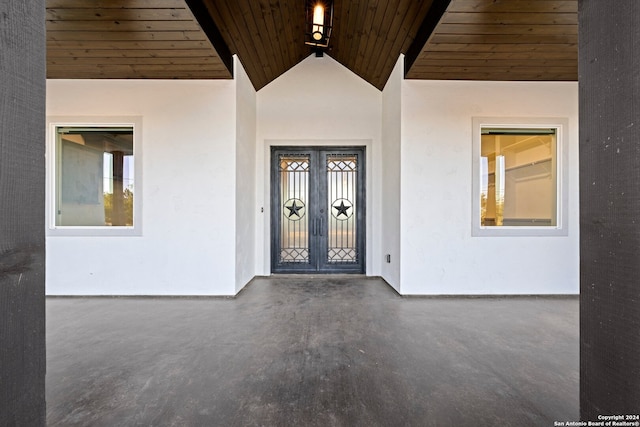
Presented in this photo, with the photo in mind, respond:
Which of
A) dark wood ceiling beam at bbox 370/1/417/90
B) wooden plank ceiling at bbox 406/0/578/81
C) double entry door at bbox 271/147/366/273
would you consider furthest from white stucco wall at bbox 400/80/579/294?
double entry door at bbox 271/147/366/273

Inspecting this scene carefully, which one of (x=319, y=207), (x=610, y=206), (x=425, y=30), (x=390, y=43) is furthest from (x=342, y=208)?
(x=610, y=206)

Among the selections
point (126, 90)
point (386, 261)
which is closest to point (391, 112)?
point (386, 261)

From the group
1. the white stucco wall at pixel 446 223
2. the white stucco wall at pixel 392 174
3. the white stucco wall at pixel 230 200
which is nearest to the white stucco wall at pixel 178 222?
the white stucco wall at pixel 230 200

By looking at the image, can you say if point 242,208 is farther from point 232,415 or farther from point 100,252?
point 232,415

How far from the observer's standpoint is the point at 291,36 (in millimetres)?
4316

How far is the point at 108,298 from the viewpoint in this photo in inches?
150

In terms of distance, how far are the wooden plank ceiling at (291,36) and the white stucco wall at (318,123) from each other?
0.66 meters

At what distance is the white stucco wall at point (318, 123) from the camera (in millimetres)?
5059

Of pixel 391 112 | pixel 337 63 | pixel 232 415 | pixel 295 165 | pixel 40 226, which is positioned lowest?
pixel 232 415

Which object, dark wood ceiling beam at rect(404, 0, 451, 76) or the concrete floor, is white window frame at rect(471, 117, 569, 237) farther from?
dark wood ceiling beam at rect(404, 0, 451, 76)

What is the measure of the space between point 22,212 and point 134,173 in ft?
11.6

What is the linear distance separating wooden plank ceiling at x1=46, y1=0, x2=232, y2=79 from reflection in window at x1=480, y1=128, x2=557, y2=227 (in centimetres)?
365

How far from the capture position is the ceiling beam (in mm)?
2763

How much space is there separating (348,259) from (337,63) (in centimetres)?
340
